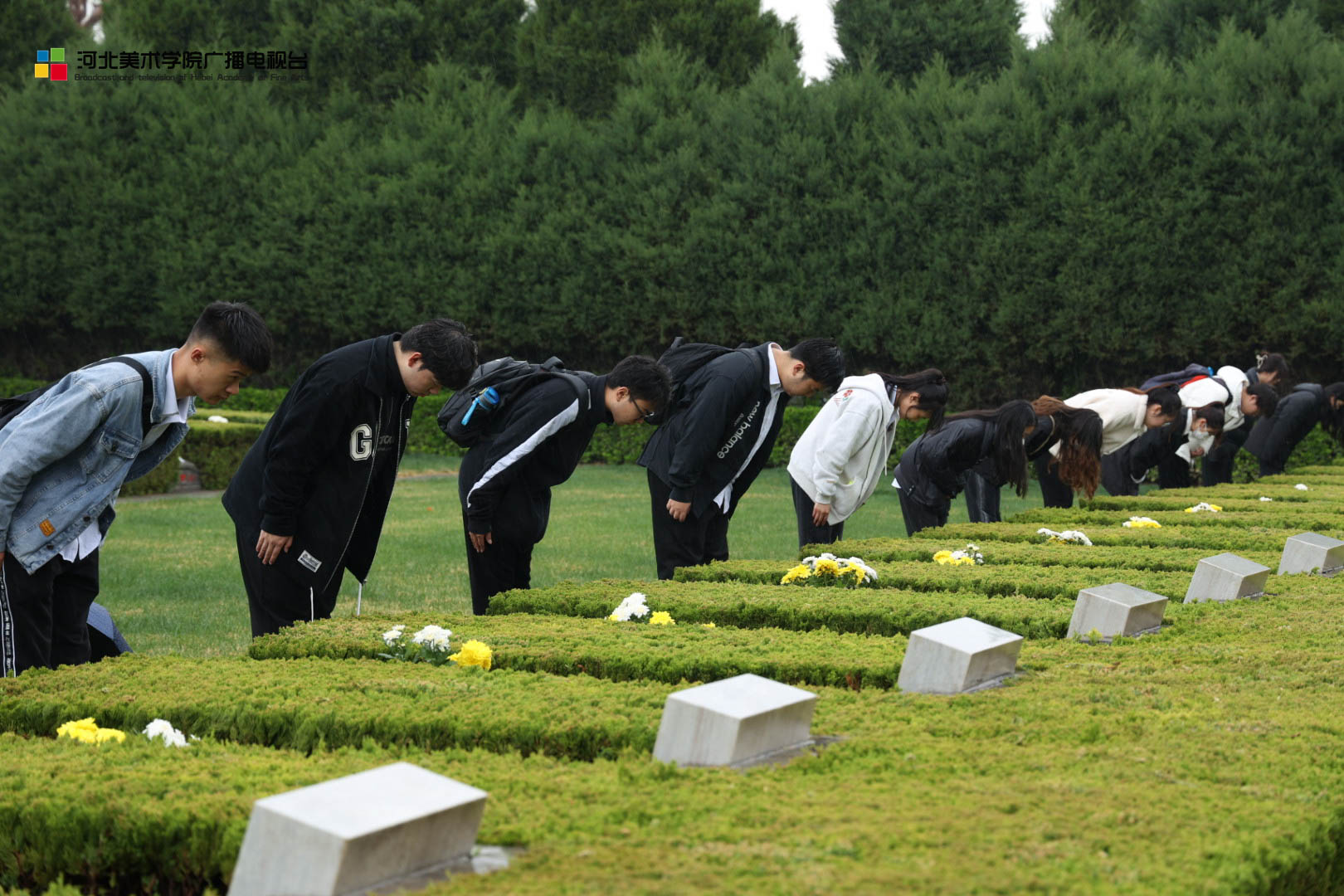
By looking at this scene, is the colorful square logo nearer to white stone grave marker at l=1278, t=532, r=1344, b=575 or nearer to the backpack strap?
the backpack strap

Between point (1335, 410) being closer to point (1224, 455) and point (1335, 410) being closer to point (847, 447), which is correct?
point (1224, 455)

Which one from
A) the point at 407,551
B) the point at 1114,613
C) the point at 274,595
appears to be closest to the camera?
the point at 1114,613

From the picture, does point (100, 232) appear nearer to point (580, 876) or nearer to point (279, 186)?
point (279, 186)

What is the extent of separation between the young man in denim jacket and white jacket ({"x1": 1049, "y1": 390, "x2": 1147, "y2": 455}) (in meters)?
6.64

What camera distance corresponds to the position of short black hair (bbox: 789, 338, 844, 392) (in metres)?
6.32

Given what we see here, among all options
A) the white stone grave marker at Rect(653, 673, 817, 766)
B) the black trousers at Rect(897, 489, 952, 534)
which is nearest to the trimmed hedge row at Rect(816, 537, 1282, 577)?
the black trousers at Rect(897, 489, 952, 534)

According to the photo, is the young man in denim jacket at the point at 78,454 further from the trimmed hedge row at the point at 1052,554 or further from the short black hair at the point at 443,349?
the trimmed hedge row at the point at 1052,554

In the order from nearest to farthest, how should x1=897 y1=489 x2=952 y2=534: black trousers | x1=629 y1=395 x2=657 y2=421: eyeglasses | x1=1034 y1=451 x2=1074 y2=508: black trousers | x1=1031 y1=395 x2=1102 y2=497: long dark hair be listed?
x1=629 y1=395 x2=657 y2=421: eyeglasses, x1=897 y1=489 x2=952 y2=534: black trousers, x1=1031 y1=395 x2=1102 y2=497: long dark hair, x1=1034 y1=451 x2=1074 y2=508: black trousers

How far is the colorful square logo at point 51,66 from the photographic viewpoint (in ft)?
76.0

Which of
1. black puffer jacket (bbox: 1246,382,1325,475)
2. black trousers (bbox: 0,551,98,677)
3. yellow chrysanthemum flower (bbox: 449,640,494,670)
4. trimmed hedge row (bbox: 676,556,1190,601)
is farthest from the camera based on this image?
black puffer jacket (bbox: 1246,382,1325,475)

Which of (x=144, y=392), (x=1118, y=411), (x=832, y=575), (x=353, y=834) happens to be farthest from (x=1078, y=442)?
(x=353, y=834)

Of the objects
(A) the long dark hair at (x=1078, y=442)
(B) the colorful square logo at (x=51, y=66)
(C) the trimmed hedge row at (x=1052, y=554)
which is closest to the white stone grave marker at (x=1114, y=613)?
(C) the trimmed hedge row at (x=1052, y=554)

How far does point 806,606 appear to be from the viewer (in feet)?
13.1

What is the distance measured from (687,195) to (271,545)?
1610cm
